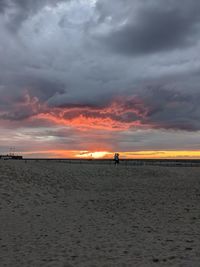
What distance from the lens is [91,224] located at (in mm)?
15406

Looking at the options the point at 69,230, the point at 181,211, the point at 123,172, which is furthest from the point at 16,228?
the point at 123,172

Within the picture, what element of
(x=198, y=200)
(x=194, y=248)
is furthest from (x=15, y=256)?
(x=198, y=200)

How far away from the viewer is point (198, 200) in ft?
75.2

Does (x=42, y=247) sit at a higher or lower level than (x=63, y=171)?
lower

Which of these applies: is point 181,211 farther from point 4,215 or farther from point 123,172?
point 123,172

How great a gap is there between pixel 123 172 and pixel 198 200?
19.7m

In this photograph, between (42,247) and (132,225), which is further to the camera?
(132,225)

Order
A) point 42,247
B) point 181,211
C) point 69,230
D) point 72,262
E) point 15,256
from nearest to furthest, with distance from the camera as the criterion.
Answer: point 72,262 → point 15,256 → point 42,247 → point 69,230 → point 181,211

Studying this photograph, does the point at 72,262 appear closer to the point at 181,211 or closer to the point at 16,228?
the point at 16,228

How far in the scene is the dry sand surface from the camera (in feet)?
34.0

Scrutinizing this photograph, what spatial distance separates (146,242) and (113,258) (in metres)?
2.25

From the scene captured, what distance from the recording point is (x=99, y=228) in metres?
14.6

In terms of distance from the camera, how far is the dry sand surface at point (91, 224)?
1038 cm

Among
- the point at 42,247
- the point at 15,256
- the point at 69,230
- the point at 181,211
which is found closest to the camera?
the point at 15,256
